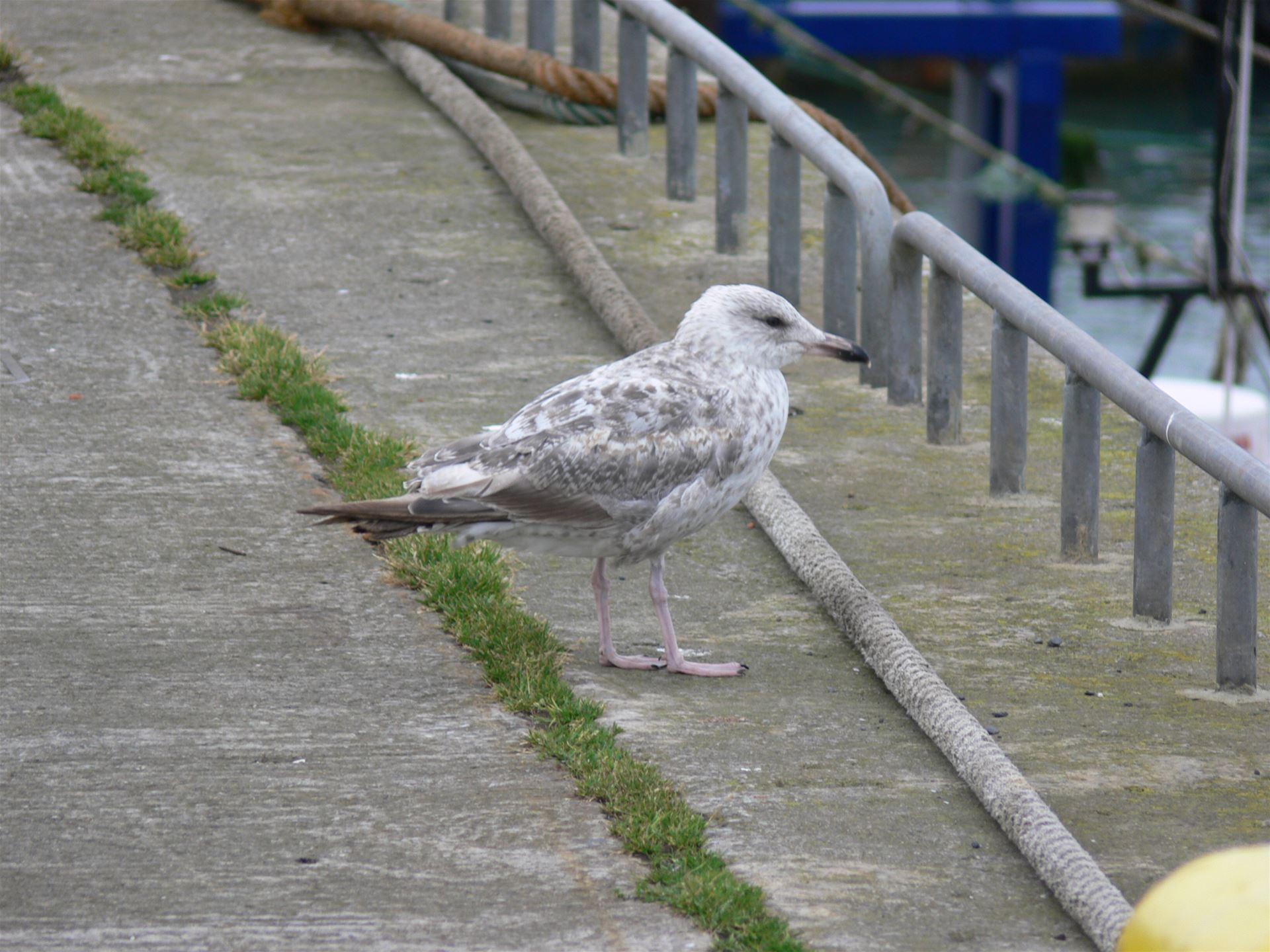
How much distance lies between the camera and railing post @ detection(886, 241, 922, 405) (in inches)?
253

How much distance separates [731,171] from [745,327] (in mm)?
3055

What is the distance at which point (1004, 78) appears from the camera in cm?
1942

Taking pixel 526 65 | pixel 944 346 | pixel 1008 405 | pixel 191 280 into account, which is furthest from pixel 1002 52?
pixel 1008 405

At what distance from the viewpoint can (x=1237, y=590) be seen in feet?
14.6

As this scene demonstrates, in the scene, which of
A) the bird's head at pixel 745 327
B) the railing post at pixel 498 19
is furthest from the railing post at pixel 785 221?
the railing post at pixel 498 19

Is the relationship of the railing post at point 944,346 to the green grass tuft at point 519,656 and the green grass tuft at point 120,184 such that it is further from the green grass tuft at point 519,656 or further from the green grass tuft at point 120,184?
the green grass tuft at point 120,184

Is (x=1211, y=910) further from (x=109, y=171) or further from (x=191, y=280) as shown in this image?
(x=109, y=171)

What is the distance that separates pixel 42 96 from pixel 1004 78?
12704 millimetres

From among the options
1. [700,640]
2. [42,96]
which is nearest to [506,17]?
[42,96]

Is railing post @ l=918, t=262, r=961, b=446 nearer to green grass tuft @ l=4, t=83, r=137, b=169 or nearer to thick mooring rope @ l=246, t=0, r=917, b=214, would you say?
thick mooring rope @ l=246, t=0, r=917, b=214

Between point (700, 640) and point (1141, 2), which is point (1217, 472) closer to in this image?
point (700, 640)

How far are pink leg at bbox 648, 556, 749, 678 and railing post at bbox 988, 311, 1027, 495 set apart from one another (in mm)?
1539

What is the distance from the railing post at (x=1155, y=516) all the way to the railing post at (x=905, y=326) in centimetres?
170

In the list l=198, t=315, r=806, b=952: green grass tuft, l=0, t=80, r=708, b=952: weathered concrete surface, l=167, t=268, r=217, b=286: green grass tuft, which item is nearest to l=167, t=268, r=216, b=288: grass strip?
l=167, t=268, r=217, b=286: green grass tuft
